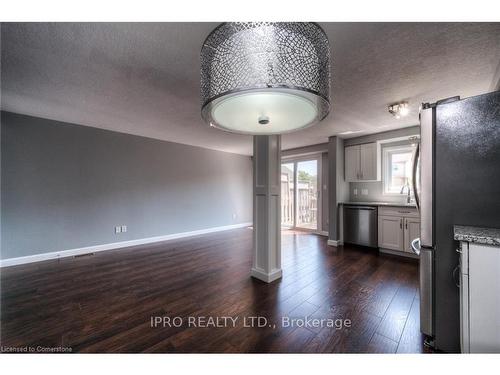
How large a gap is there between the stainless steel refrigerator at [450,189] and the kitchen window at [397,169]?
281 cm

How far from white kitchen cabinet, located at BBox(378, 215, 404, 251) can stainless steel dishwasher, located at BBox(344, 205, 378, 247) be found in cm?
8

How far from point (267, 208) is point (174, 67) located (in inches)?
68.8

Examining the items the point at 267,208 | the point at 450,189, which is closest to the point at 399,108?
the point at 450,189

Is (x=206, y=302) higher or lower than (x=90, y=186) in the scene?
lower

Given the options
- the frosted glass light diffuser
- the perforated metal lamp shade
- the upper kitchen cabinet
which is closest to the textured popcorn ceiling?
the perforated metal lamp shade

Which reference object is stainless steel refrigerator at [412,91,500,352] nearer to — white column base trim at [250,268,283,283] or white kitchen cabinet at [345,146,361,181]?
white column base trim at [250,268,283,283]

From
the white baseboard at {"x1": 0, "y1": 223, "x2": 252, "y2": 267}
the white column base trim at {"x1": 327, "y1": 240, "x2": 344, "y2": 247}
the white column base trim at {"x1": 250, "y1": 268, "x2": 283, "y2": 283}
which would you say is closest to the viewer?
the white column base trim at {"x1": 250, "y1": 268, "x2": 283, "y2": 283}

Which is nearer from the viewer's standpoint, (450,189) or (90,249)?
(450,189)

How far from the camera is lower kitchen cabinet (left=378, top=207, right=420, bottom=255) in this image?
10.8 ft

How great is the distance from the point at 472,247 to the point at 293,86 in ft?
4.53

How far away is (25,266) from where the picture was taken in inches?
117

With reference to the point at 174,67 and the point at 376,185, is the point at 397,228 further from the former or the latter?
the point at 174,67

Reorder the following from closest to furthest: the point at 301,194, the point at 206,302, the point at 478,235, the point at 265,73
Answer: the point at 265,73
the point at 478,235
the point at 206,302
the point at 301,194

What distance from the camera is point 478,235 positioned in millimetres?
1134
